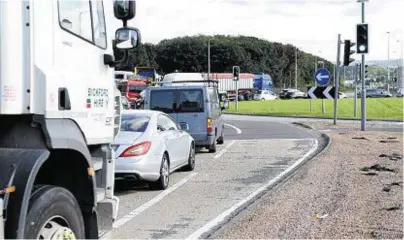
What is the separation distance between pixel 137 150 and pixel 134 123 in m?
1.01

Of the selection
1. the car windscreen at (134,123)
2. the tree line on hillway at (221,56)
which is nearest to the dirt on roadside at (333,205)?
the car windscreen at (134,123)

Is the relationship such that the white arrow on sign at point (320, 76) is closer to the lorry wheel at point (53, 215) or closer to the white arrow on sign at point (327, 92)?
the white arrow on sign at point (327, 92)

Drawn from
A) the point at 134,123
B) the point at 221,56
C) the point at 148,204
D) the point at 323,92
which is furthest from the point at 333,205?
the point at 221,56

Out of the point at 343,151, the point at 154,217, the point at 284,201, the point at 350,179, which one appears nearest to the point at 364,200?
the point at 284,201

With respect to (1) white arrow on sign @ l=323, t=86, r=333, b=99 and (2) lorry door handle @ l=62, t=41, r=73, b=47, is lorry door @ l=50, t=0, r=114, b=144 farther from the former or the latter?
(1) white arrow on sign @ l=323, t=86, r=333, b=99

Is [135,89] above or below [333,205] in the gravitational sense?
above

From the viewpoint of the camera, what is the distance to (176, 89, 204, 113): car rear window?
661 inches

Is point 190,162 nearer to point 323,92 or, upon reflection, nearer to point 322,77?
point 323,92

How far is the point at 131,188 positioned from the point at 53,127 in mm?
6536

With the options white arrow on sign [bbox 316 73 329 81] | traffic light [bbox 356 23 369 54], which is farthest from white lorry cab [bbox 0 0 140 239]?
white arrow on sign [bbox 316 73 329 81]

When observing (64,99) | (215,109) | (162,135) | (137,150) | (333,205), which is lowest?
(333,205)

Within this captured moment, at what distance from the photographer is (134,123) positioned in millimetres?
11188

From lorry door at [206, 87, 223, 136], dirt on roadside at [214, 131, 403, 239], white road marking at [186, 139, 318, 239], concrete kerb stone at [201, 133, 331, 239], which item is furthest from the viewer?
lorry door at [206, 87, 223, 136]

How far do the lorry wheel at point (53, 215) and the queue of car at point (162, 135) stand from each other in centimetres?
486
